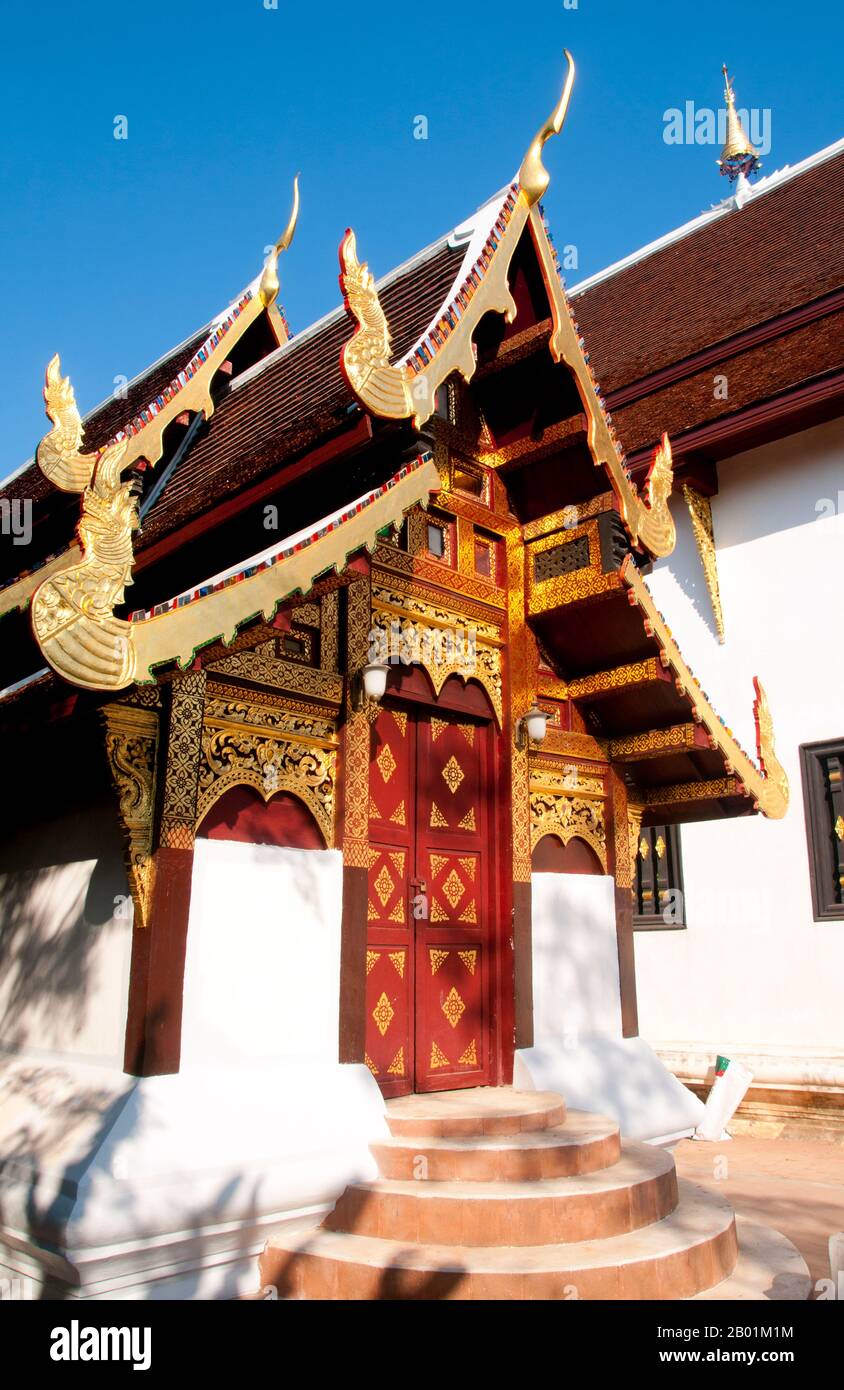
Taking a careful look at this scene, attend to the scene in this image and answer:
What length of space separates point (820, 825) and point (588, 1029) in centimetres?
401

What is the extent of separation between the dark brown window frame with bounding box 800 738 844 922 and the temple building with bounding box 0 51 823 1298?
2.82m

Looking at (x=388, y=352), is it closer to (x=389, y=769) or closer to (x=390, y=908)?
(x=389, y=769)

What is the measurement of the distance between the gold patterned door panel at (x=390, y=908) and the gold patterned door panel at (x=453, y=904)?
80 millimetres

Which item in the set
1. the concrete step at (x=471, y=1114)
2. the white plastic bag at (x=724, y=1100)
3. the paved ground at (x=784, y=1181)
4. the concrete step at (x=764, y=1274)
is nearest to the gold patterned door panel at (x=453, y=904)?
the concrete step at (x=471, y=1114)

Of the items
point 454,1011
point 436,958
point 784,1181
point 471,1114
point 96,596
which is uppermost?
point 96,596

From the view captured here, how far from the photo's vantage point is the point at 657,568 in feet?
36.7

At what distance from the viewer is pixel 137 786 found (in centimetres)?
424

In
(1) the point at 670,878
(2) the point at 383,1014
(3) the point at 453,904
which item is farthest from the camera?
(1) the point at 670,878

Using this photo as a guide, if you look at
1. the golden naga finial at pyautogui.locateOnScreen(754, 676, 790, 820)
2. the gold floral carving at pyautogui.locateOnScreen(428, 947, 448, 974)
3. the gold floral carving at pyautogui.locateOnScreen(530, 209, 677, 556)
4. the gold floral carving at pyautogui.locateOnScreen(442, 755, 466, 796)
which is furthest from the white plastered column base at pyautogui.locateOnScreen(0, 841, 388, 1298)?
the golden naga finial at pyautogui.locateOnScreen(754, 676, 790, 820)

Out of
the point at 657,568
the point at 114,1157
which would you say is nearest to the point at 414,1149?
the point at 114,1157

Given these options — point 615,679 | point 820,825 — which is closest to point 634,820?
point 615,679

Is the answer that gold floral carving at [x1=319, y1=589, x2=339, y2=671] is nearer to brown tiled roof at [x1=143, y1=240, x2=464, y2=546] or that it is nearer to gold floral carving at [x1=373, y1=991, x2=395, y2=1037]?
brown tiled roof at [x1=143, y1=240, x2=464, y2=546]

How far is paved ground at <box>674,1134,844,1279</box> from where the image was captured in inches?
220
